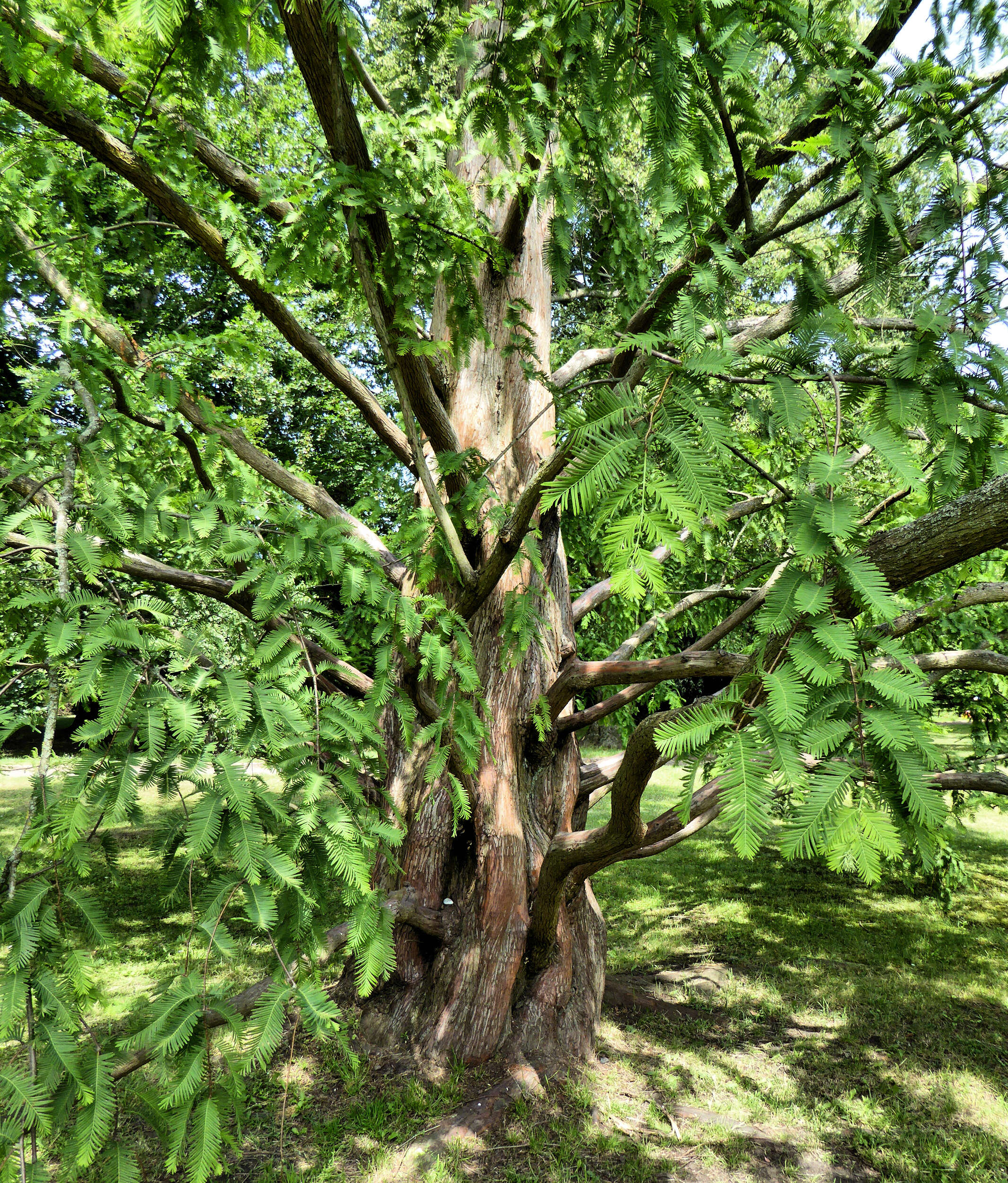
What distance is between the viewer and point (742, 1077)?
176 inches

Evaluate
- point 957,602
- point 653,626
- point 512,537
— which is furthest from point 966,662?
point 653,626

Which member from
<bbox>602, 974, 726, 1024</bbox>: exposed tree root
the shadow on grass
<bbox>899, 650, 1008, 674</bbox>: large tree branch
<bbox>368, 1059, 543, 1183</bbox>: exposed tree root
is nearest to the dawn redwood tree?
<bbox>899, 650, 1008, 674</bbox>: large tree branch

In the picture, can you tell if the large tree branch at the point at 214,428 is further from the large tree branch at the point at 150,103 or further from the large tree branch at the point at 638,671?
the large tree branch at the point at 638,671

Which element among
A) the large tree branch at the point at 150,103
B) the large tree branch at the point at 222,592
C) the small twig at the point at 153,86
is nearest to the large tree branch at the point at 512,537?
the large tree branch at the point at 222,592

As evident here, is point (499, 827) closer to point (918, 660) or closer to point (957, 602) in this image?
point (918, 660)

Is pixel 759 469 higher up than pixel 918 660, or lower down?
higher up

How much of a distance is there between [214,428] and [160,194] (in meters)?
0.99

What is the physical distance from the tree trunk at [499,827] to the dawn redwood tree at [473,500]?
0.03m

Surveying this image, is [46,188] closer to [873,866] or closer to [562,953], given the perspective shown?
[873,866]

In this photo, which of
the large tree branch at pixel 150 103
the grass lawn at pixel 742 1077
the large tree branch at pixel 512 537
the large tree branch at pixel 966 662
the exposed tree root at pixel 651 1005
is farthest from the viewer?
the exposed tree root at pixel 651 1005

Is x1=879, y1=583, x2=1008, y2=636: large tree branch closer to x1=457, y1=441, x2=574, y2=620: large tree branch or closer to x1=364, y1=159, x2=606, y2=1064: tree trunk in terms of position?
x1=457, y1=441, x2=574, y2=620: large tree branch

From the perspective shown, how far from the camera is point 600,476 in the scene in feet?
4.72

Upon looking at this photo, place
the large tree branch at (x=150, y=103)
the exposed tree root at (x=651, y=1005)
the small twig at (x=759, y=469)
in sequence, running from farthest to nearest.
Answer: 1. the exposed tree root at (x=651, y=1005)
2. the large tree branch at (x=150, y=103)
3. the small twig at (x=759, y=469)

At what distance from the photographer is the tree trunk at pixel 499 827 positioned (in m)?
4.11
